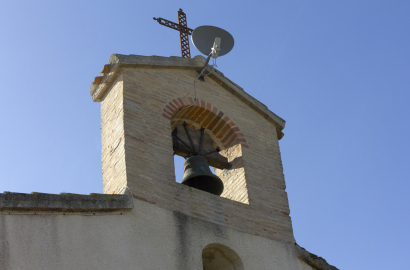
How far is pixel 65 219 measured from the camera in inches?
311

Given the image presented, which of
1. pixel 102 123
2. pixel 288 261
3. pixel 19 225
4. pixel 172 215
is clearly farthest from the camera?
pixel 102 123

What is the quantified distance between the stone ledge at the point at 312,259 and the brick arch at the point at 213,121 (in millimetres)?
1695

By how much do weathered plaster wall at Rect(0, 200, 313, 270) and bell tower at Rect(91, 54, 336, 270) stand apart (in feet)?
0.06

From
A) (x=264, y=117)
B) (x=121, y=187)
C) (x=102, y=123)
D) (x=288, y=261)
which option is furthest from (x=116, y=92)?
(x=288, y=261)

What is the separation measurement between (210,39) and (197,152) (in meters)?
1.63

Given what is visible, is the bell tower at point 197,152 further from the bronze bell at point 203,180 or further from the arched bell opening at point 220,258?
the bronze bell at point 203,180

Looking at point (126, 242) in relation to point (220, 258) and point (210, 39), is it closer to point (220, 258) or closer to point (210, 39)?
point (220, 258)

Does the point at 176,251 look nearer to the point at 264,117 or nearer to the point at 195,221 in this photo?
the point at 195,221

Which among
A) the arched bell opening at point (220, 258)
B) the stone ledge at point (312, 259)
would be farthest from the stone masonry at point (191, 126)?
the arched bell opening at point (220, 258)

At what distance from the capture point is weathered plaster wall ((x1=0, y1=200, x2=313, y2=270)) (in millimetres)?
7484

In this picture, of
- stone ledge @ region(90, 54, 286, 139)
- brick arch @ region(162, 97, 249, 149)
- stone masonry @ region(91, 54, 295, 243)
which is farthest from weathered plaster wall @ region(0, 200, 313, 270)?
stone ledge @ region(90, 54, 286, 139)

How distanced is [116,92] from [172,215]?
6.66ft

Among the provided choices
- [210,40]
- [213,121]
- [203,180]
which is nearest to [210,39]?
[210,40]

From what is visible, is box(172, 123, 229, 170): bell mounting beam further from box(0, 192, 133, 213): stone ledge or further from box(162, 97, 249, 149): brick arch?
box(0, 192, 133, 213): stone ledge
